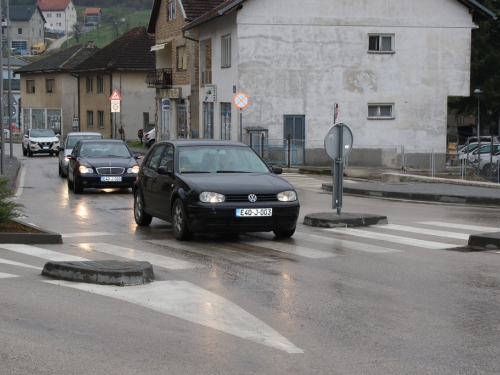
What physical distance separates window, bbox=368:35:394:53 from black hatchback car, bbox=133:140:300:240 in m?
25.3

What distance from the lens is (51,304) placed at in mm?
8000

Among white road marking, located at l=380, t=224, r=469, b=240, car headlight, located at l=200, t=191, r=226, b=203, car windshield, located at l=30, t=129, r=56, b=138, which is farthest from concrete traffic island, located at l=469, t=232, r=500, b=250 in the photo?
car windshield, located at l=30, t=129, r=56, b=138

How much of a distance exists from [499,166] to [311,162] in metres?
11.8

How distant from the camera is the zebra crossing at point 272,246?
11.2 meters

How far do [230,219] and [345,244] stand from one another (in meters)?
1.71

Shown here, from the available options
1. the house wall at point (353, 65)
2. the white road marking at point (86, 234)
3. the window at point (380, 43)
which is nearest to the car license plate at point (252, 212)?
the white road marking at point (86, 234)

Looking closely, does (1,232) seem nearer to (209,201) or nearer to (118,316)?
(209,201)

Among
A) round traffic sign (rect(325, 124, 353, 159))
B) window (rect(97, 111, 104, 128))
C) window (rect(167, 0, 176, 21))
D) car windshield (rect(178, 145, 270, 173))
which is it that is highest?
window (rect(167, 0, 176, 21))

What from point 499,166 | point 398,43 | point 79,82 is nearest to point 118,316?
point 499,166

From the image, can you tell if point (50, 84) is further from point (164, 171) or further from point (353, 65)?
point (164, 171)

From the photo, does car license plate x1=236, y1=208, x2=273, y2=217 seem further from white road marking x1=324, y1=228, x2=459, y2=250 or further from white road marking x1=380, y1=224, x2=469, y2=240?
white road marking x1=380, y1=224, x2=469, y2=240

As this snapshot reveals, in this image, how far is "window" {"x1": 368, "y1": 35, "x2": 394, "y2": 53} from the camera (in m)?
38.7

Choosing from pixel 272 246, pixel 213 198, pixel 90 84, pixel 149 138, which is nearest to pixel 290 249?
pixel 272 246

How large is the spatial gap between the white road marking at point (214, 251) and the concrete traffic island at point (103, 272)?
1958 millimetres
